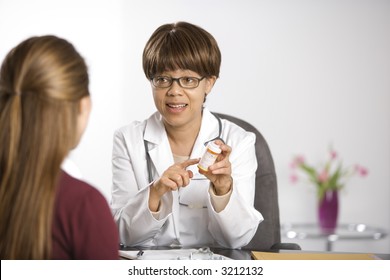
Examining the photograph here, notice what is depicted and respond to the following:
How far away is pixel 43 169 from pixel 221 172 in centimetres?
53

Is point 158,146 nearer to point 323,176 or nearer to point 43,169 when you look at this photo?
point 43,169

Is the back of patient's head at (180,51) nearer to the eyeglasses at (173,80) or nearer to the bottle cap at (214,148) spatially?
the eyeglasses at (173,80)

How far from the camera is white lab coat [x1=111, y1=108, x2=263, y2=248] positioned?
4.93 feet

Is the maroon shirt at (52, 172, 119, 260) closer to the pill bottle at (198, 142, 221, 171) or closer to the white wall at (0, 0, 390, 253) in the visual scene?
the pill bottle at (198, 142, 221, 171)

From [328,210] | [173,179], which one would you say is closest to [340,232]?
[328,210]

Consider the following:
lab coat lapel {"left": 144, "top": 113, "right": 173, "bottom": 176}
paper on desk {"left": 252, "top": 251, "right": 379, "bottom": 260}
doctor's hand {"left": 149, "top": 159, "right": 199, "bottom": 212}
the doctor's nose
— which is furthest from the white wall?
paper on desk {"left": 252, "top": 251, "right": 379, "bottom": 260}

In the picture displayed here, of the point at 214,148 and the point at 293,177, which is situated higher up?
the point at 214,148

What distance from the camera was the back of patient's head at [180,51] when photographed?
5.03 ft

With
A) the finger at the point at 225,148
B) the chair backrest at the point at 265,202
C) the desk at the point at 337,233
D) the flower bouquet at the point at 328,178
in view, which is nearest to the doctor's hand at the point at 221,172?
the finger at the point at 225,148

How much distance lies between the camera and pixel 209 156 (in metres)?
1.35

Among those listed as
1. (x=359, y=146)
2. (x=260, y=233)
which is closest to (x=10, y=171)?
(x=260, y=233)

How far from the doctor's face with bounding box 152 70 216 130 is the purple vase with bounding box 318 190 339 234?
128cm

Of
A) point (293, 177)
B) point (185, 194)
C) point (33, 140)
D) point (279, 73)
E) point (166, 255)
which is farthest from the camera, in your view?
point (293, 177)
